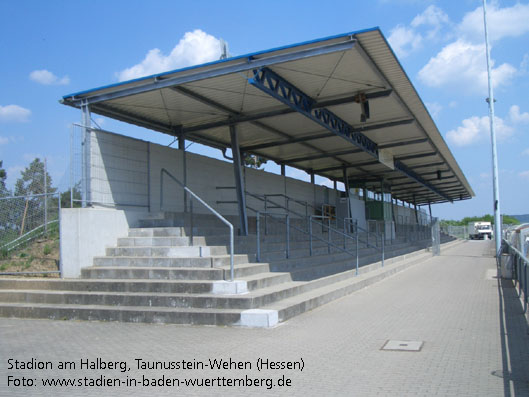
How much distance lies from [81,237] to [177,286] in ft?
8.64

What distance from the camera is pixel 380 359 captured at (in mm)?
5773

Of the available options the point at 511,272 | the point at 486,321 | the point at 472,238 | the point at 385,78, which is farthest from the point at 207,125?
the point at 472,238

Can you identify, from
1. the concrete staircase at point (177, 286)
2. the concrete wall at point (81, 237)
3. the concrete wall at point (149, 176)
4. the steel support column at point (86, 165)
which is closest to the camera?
the concrete staircase at point (177, 286)

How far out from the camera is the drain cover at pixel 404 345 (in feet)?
20.5

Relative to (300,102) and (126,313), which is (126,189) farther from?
(300,102)

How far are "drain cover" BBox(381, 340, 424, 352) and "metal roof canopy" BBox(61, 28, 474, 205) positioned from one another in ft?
17.5

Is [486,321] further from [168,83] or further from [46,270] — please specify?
[46,270]

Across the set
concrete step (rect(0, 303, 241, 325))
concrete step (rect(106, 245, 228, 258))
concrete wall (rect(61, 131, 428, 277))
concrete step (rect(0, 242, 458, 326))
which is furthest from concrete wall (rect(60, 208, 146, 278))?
concrete step (rect(0, 303, 241, 325))

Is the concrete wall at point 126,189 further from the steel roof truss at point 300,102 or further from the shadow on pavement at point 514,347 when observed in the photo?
the shadow on pavement at point 514,347

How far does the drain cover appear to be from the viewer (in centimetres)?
624

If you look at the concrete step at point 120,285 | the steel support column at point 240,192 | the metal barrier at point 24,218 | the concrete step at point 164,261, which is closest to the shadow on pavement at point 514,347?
the concrete step at point 120,285

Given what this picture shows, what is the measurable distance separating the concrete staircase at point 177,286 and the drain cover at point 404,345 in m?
1.94

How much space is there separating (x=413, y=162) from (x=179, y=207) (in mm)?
14388

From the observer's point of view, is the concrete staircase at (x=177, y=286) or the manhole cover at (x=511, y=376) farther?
the concrete staircase at (x=177, y=286)
